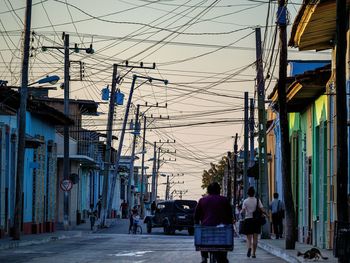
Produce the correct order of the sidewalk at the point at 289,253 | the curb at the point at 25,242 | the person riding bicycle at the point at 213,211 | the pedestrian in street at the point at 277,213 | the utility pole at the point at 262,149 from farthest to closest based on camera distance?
1. the pedestrian in street at the point at 277,213
2. the utility pole at the point at 262,149
3. the curb at the point at 25,242
4. the sidewalk at the point at 289,253
5. the person riding bicycle at the point at 213,211

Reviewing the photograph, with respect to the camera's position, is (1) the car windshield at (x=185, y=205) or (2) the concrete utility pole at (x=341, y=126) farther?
(1) the car windshield at (x=185, y=205)

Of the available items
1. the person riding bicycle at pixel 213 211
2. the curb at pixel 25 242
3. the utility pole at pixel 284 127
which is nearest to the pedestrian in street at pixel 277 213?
the curb at pixel 25 242

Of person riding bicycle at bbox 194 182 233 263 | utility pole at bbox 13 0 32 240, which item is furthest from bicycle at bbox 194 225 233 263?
utility pole at bbox 13 0 32 240

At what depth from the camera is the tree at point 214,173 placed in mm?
146488

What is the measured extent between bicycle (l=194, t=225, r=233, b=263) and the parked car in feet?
118

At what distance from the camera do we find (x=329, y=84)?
2727 centimetres

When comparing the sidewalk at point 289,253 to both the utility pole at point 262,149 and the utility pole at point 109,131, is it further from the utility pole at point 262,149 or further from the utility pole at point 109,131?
the utility pole at point 109,131

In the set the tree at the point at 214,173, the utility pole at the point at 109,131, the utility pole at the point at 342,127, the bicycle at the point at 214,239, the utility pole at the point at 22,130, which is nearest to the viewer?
the bicycle at the point at 214,239

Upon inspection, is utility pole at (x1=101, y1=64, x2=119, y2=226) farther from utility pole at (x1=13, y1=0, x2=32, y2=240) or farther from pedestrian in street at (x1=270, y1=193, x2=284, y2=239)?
utility pole at (x1=13, y1=0, x2=32, y2=240)

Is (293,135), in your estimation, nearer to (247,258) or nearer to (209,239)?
(247,258)

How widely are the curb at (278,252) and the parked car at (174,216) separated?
18618 millimetres

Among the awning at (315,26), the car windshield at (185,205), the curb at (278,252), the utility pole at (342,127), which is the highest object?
the awning at (315,26)

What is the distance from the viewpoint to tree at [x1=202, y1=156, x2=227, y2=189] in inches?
5767

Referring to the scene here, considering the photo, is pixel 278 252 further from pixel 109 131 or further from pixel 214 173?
pixel 214 173
